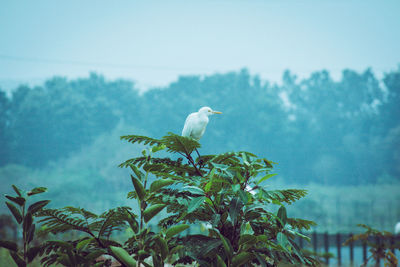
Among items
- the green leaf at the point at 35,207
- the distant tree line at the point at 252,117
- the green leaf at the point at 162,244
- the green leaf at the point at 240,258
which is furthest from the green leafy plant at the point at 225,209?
the distant tree line at the point at 252,117

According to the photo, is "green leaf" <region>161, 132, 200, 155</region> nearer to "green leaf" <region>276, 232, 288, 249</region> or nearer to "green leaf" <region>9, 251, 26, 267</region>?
"green leaf" <region>276, 232, 288, 249</region>

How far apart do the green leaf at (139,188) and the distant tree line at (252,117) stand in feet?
25.6

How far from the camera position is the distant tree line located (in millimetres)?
8984

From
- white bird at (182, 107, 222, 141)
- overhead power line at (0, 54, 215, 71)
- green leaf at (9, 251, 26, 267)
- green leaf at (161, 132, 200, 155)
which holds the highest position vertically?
overhead power line at (0, 54, 215, 71)

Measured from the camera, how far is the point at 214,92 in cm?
941

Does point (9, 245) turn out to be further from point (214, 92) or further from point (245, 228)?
point (214, 92)

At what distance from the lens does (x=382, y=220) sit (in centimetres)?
820

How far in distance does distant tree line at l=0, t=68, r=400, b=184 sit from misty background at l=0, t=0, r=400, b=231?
0.03 meters

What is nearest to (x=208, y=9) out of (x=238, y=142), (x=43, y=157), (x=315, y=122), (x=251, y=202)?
(x=238, y=142)

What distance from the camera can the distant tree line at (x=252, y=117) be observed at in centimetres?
898

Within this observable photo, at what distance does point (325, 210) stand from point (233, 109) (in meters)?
3.39

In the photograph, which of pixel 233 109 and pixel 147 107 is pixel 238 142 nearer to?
pixel 233 109

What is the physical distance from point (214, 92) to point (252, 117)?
4.02 ft

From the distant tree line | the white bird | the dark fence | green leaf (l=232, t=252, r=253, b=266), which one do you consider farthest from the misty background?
green leaf (l=232, t=252, r=253, b=266)
